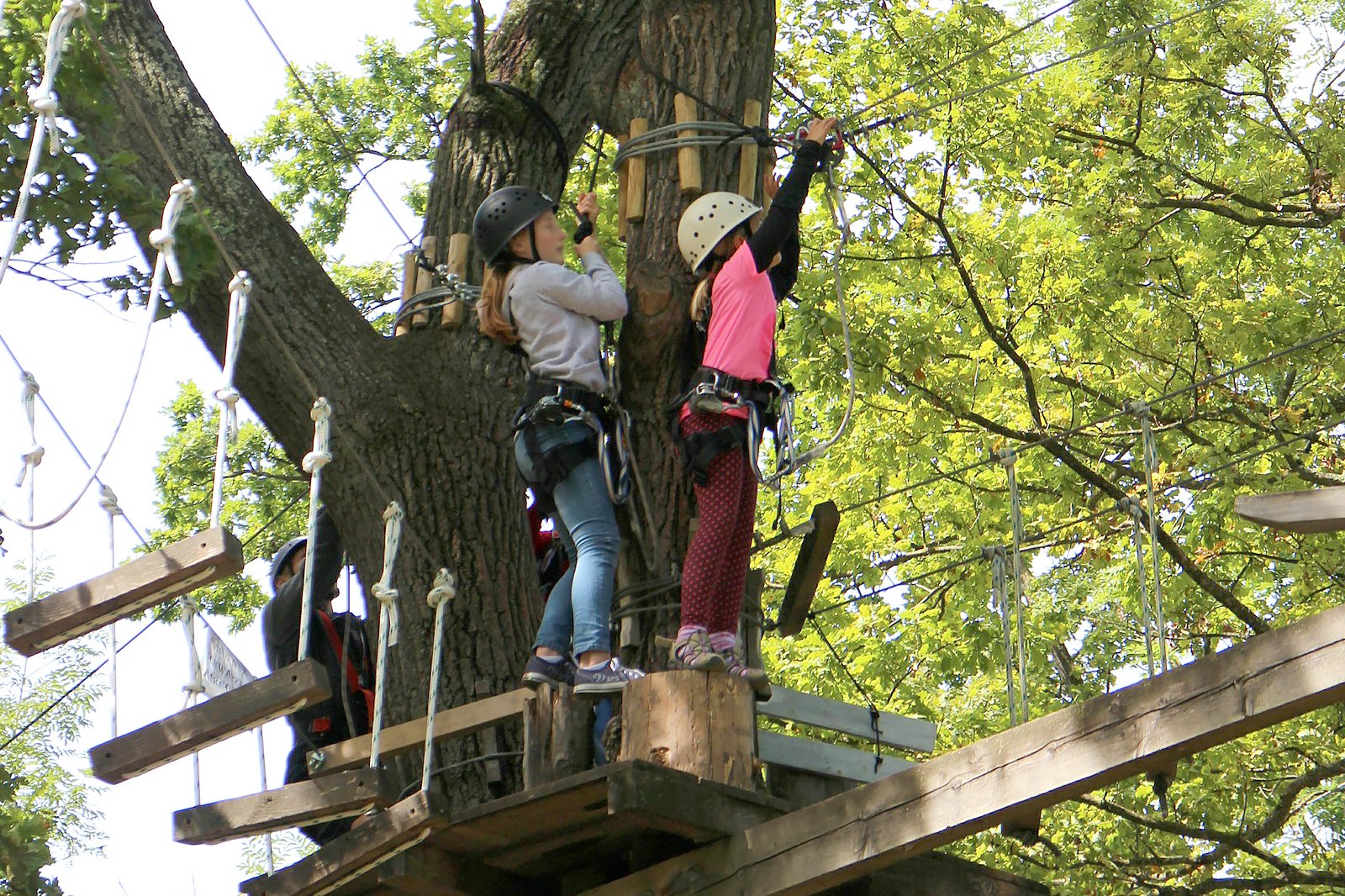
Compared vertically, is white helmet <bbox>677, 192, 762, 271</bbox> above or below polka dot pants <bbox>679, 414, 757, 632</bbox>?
above

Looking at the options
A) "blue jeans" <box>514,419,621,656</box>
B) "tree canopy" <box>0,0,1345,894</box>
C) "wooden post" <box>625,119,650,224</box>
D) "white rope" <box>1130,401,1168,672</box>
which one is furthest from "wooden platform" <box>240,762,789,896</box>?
"tree canopy" <box>0,0,1345,894</box>

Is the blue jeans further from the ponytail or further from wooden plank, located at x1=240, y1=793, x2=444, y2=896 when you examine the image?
wooden plank, located at x1=240, y1=793, x2=444, y2=896

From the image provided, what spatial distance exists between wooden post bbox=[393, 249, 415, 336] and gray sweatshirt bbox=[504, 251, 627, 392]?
809 millimetres

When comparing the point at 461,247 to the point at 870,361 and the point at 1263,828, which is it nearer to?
the point at 870,361

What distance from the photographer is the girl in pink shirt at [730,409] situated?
4656mm

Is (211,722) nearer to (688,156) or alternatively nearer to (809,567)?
(809,567)

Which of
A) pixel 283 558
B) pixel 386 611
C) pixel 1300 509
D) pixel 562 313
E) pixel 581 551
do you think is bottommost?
pixel 1300 509

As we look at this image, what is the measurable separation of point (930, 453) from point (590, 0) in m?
3.51

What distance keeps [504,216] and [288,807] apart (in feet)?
6.13

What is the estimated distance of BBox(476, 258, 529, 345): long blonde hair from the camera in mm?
5012

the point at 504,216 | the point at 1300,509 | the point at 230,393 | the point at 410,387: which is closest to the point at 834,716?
the point at 410,387

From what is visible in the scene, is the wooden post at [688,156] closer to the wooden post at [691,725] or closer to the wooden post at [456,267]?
the wooden post at [456,267]

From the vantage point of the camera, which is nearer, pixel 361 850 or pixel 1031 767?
pixel 1031 767

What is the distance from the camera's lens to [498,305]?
502 centimetres
